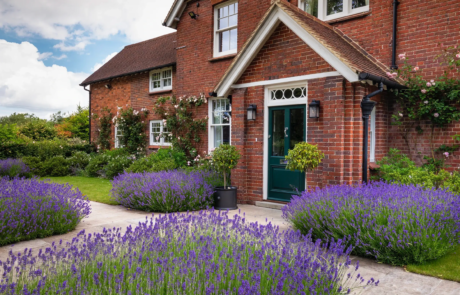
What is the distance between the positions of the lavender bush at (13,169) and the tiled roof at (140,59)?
615 cm

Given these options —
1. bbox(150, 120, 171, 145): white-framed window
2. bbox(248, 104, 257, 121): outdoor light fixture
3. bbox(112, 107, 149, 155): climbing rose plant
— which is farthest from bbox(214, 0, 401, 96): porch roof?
bbox(112, 107, 149, 155): climbing rose plant

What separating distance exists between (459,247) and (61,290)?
17.9 feet

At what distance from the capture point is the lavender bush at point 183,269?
2.63 meters

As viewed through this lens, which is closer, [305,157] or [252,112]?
[305,157]

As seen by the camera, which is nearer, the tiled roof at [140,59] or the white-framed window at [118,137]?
the tiled roof at [140,59]

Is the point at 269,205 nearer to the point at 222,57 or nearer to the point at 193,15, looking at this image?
the point at 222,57

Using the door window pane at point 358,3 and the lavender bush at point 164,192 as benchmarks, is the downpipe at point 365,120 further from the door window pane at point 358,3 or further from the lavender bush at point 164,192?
the lavender bush at point 164,192

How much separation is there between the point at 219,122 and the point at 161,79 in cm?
447

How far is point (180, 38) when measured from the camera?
13859 millimetres

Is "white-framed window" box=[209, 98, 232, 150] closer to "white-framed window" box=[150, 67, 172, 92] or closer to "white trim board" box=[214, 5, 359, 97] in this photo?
"white trim board" box=[214, 5, 359, 97]

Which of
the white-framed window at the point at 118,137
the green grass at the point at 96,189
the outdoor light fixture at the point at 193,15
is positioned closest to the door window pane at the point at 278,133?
the green grass at the point at 96,189

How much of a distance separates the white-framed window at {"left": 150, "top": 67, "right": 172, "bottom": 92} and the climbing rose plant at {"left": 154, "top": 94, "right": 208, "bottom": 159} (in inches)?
42.8

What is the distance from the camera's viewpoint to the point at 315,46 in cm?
747

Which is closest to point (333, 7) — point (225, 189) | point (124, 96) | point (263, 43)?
point (263, 43)
